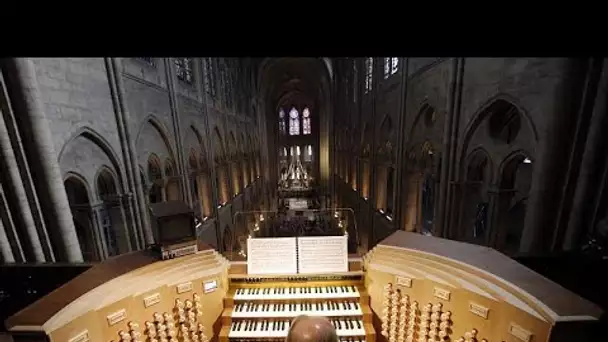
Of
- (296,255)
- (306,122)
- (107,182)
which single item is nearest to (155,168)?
(107,182)

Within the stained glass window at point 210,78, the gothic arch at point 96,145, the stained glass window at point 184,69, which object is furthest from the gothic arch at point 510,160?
the stained glass window at point 210,78

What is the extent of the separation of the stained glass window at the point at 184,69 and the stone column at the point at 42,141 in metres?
6.69

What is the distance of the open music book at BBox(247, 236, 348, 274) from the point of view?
4184mm

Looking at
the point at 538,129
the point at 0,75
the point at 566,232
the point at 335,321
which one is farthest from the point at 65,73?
the point at 566,232

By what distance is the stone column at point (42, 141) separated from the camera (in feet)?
15.6

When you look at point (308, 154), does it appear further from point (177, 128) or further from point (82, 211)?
point (82, 211)

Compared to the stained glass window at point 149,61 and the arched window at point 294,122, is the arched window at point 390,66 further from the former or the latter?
the arched window at point 294,122

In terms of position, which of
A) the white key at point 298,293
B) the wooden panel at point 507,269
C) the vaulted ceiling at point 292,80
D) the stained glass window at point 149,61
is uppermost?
the vaulted ceiling at point 292,80

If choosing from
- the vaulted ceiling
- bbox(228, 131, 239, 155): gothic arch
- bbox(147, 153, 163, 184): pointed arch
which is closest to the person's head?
bbox(147, 153, 163, 184): pointed arch

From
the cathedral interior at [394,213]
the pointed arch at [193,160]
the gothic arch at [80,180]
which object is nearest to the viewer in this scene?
the cathedral interior at [394,213]

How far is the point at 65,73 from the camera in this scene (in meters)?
5.84
